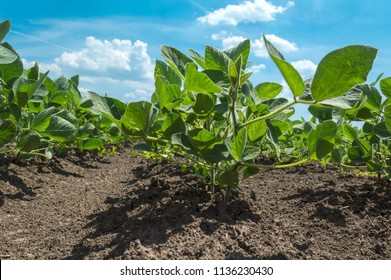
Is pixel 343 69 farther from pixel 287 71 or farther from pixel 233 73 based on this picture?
pixel 233 73

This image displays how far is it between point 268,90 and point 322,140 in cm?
40

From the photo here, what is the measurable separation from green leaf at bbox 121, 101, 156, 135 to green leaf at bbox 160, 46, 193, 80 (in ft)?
0.98

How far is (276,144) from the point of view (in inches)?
67.7

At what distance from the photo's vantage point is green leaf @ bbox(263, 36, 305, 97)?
1255mm

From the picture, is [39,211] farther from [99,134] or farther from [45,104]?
[99,134]

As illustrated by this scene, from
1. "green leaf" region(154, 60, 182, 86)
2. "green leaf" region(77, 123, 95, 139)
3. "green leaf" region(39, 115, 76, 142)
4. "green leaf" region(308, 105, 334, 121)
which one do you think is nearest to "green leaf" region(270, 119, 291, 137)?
"green leaf" region(308, 105, 334, 121)

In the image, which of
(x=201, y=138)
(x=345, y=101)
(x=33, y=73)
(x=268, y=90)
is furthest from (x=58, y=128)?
(x=345, y=101)

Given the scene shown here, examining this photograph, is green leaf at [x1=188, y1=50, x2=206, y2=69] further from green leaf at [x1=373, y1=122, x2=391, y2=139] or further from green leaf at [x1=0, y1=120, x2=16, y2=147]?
green leaf at [x1=0, y1=120, x2=16, y2=147]

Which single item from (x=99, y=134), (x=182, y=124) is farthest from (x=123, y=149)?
(x=182, y=124)

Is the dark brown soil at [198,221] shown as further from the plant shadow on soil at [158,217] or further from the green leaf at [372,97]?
the green leaf at [372,97]

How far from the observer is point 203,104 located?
1615 mm

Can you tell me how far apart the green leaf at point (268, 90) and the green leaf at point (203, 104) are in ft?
1.06
